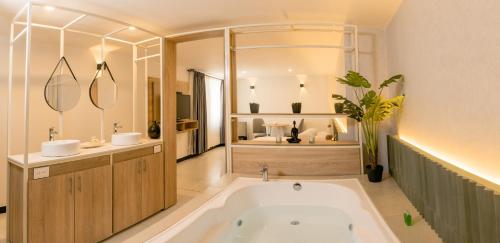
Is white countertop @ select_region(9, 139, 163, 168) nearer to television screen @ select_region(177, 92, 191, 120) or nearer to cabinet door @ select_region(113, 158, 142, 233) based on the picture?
cabinet door @ select_region(113, 158, 142, 233)

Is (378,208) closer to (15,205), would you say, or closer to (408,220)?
(408,220)

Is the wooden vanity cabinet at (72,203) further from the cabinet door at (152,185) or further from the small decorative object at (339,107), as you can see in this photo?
the small decorative object at (339,107)

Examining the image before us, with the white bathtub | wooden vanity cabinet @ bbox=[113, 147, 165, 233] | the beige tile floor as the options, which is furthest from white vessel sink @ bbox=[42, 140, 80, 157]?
the white bathtub

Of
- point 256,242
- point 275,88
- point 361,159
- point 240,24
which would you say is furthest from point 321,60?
point 256,242

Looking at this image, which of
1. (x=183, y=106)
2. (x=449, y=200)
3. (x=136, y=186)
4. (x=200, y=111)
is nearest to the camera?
(x=449, y=200)

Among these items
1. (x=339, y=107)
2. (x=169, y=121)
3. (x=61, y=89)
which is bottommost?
(x=169, y=121)

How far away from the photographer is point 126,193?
2396 mm

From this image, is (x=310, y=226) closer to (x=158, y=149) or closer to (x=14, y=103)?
(x=158, y=149)

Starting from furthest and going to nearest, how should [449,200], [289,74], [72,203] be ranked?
[289,74], [72,203], [449,200]

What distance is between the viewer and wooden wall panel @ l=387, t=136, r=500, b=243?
87 cm

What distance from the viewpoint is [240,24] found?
2742 millimetres

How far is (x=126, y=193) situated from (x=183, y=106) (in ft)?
11.3

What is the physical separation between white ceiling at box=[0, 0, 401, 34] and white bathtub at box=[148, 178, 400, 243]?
67.3 inches

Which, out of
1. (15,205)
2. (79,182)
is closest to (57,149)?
(79,182)
